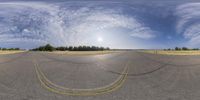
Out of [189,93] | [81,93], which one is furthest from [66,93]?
[189,93]

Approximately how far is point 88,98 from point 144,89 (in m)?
2.60

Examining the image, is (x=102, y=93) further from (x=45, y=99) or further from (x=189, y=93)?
(x=189, y=93)

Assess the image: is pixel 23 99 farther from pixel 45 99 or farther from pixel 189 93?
pixel 189 93

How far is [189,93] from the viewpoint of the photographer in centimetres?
968

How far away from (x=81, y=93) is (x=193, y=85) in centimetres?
492

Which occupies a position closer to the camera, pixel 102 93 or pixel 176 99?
pixel 176 99

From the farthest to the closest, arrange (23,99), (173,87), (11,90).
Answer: (173,87) → (11,90) → (23,99)

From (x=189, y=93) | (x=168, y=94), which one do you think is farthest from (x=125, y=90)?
(x=189, y=93)

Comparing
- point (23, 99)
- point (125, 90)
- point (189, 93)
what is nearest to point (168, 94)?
point (189, 93)

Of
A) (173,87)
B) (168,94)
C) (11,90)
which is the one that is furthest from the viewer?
(173,87)

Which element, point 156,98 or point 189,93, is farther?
point 189,93

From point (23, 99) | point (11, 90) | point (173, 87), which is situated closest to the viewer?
point (23, 99)

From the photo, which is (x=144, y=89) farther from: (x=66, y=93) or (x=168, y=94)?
(x=66, y=93)

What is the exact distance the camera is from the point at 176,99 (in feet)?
28.5
